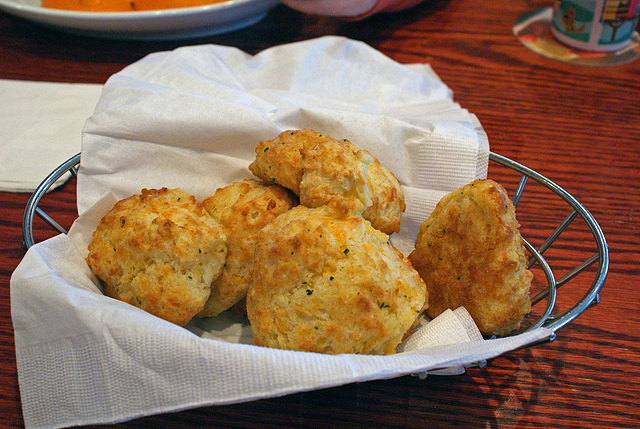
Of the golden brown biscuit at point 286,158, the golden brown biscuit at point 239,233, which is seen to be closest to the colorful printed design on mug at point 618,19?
the golden brown biscuit at point 286,158

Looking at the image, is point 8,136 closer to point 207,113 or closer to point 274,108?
point 207,113

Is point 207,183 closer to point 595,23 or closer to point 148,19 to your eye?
point 148,19

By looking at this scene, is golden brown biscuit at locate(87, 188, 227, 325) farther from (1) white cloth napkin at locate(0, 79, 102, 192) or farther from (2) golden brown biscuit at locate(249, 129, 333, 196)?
(1) white cloth napkin at locate(0, 79, 102, 192)

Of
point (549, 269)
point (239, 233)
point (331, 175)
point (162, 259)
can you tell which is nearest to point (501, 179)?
point (549, 269)

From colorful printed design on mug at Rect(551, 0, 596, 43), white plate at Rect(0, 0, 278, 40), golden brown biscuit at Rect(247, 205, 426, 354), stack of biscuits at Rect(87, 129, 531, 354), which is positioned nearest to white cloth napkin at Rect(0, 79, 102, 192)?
white plate at Rect(0, 0, 278, 40)

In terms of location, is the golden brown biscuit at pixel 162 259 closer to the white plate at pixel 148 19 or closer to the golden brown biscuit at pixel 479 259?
the golden brown biscuit at pixel 479 259

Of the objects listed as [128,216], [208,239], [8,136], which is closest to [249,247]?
[208,239]
